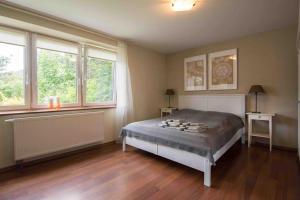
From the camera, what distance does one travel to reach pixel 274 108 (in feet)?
10.2

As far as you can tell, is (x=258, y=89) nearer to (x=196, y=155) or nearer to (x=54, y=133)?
(x=196, y=155)

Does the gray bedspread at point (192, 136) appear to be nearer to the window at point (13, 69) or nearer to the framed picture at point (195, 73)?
the framed picture at point (195, 73)

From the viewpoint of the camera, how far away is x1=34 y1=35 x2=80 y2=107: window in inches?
107

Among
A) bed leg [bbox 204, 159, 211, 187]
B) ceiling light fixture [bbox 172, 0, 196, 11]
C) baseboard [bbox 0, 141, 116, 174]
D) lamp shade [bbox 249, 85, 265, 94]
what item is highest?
ceiling light fixture [bbox 172, 0, 196, 11]

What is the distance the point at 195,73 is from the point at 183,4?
226cm

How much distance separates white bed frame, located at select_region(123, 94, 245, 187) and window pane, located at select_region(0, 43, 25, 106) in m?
1.84

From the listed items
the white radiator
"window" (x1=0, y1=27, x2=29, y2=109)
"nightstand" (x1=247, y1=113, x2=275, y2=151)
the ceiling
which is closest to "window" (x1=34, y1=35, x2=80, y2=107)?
"window" (x1=0, y1=27, x2=29, y2=109)

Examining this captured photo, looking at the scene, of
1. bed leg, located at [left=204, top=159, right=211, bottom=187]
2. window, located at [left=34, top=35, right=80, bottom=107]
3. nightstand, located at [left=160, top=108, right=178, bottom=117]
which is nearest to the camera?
bed leg, located at [left=204, top=159, right=211, bottom=187]

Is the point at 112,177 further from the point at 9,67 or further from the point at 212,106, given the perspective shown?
the point at 212,106

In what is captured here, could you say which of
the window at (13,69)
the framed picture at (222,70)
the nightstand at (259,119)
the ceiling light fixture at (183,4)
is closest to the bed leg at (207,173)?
the nightstand at (259,119)

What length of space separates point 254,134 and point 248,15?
209cm

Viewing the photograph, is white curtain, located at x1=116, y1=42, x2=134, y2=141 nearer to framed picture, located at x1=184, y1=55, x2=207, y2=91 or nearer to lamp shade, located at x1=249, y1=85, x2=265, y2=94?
framed picture, located at x1=184, y1=55, x2=207, y2=91

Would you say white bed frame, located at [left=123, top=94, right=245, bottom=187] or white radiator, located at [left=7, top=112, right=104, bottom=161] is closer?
white bed frame, located at [left=123, top=94, right=245, bottom=187]

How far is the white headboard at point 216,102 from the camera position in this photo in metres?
3.44
